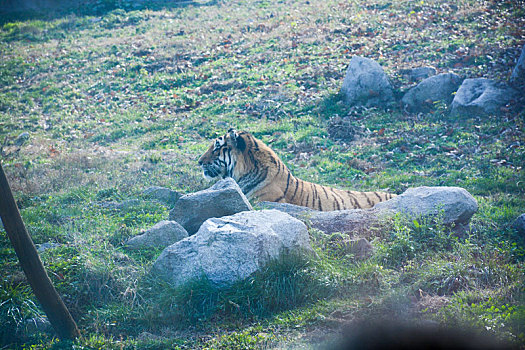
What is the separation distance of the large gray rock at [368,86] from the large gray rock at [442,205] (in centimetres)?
622

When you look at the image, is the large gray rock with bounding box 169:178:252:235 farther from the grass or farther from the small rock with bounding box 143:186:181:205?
the small rock with bounding box 143:186:181:205

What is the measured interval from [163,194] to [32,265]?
363cm

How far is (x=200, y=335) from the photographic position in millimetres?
4180

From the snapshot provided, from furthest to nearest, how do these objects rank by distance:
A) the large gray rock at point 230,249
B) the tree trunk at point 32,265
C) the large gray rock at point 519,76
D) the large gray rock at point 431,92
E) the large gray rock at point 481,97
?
the large gray rock at point 431,92
the large gray rock at point 519,76
the large gray rock at point 481,97
the large gray rock at point 230,249
the tree trunk at point 32,265

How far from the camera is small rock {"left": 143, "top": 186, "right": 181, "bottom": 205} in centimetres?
732

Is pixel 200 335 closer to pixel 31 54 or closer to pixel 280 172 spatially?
pixel 280 172

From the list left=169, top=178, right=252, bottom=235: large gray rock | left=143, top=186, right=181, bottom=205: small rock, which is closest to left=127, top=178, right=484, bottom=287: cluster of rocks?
left=169, top=178, right=252, bottom=235: large gray rock

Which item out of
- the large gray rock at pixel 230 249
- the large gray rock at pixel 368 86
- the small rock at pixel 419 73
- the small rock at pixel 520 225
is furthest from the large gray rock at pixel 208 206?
the small rock at pixel 419 73

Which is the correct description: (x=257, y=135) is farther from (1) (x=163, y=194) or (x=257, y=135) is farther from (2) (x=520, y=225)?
(2) (x=520, y=225)

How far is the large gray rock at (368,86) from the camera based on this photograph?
37.8 feet

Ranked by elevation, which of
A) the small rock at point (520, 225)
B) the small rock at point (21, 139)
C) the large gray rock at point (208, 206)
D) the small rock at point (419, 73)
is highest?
the small rock at point (419, 73)

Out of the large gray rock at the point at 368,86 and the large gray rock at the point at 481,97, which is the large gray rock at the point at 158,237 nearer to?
the large gray rock at the point at 368,86

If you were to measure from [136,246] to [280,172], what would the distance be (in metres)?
2.45

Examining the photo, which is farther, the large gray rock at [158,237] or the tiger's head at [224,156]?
the tiger's head at [224,156]
